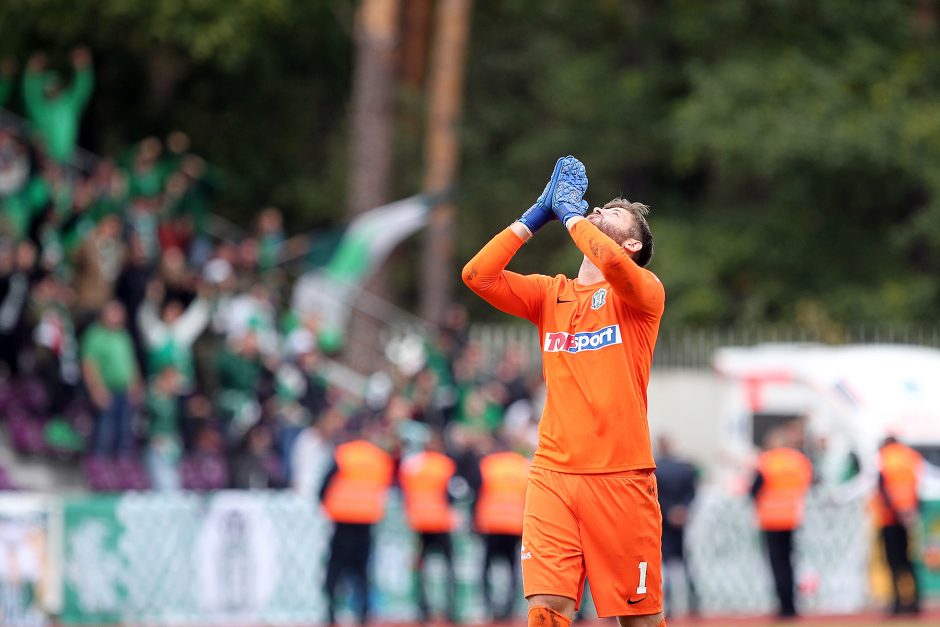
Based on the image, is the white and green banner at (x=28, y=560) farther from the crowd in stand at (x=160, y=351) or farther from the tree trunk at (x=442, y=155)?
the tree trunk at (x=442, y=155)

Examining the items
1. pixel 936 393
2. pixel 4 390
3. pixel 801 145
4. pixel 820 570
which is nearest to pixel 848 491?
pixel 820 570

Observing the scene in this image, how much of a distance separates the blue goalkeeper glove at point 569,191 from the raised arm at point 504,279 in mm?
225

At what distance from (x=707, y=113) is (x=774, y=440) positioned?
13222 mm

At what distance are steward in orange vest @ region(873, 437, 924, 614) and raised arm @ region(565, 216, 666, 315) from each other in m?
11.0

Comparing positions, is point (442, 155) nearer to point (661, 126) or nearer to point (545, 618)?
point (661, 126)

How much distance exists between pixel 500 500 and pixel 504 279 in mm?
9303

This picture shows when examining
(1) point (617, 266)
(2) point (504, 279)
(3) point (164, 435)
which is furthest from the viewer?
(3) point (164, 435)

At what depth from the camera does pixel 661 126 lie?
32.4 metres

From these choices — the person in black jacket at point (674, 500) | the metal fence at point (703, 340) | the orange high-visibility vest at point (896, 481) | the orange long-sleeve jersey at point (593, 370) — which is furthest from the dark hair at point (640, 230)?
the metal fence at point (703, 340)

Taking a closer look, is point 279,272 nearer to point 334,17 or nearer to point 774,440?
point 334,17

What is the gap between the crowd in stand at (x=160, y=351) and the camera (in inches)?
684

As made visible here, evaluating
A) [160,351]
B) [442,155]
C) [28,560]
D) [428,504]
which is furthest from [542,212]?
[442,155]

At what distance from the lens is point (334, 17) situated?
29500mm

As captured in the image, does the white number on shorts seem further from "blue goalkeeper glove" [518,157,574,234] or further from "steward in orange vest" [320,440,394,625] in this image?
"steward in orange vest" [320,440,394,625]
